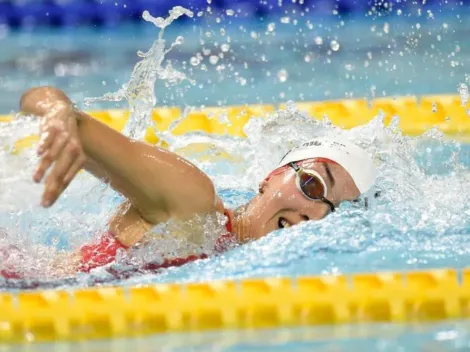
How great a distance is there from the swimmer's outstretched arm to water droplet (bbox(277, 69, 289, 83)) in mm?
2947

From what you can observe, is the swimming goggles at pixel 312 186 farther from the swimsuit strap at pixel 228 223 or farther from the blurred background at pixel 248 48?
the blurred background at pixel 248 48

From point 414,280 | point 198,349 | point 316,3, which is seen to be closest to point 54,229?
point 198,349

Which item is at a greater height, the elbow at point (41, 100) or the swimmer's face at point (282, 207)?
the elbow at point (41, 100)

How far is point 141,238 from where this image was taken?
2.44 m

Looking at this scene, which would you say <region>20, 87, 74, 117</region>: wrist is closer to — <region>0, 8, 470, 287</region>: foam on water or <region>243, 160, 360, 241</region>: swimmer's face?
<region>0, 8, 470, 287</region>: foam on water

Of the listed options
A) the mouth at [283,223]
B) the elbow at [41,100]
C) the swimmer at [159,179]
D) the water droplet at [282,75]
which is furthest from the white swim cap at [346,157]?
the water droplet at [282,75]

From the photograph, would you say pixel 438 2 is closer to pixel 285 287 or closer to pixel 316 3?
pixel 316 3

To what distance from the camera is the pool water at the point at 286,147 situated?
7.47ft

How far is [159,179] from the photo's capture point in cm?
229

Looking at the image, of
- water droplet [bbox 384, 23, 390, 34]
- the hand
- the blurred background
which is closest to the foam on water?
the hand

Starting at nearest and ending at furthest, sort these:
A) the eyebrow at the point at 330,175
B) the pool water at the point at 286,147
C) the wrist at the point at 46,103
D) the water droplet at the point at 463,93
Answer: the wrist at the point at 46,103
the pool water at the point at 286,147
the eyebrow at the point at 330,175
the water droplet at the point at 463,93

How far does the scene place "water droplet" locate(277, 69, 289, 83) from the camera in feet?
17.6

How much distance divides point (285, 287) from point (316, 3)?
13.6 ft

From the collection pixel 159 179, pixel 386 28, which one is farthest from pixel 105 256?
pixel 386 28
